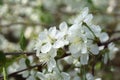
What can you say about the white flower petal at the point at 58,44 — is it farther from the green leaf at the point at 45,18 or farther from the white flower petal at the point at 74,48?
the green leaf at the point at 45,18

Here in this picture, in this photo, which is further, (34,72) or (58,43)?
(34,72)

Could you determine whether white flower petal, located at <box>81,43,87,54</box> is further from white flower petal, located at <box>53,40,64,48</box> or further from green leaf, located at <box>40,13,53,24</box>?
green leaf, located at <box>40,13,53,24</box>

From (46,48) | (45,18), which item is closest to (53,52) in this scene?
(46,48)

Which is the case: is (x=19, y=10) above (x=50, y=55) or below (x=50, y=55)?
above

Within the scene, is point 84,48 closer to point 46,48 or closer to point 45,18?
point 46,48

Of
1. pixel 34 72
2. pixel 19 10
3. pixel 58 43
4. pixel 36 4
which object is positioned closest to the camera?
pixel 58 43

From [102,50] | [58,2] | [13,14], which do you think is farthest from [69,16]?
[102,50]

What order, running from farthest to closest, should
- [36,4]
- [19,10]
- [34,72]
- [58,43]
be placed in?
[19,10], [36,4], [34,72], [58,43]

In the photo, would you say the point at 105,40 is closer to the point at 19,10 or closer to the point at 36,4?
the point at 36,4
